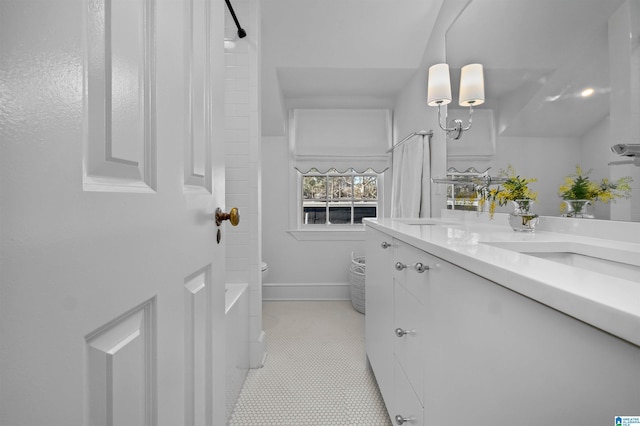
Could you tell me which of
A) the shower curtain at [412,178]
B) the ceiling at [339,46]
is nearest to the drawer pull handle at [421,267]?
the shower curtain at [412,178]

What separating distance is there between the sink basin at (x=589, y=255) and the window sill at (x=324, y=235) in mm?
2472

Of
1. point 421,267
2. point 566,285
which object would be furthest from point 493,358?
point 421,267

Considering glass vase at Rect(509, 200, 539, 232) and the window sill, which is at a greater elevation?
glass vase at Rect(509, 200, 539, 232)

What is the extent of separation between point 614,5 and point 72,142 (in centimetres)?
151

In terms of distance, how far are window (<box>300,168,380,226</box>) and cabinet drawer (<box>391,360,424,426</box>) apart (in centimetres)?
247

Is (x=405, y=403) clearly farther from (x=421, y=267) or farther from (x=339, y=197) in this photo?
(x=339, y=197)

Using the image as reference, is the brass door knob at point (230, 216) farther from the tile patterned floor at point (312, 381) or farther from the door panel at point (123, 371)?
the tile patterned floor at point (312, 381)

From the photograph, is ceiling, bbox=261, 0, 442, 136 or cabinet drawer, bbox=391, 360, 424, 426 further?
ceiling, bbox=261, 0, 442, 136

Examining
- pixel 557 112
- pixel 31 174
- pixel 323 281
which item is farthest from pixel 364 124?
pixel 31 174

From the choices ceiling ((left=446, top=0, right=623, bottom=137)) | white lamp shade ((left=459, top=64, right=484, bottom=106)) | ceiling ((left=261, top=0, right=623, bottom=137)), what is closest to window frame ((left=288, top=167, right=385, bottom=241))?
ceiling ((left=261, top=0, right=623, bottom=137))

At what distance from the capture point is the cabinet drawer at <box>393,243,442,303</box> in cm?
87

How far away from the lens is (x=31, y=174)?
0.32 metres

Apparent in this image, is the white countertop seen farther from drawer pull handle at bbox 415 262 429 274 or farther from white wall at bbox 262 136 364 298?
white wall at bbox 262 136 364 298

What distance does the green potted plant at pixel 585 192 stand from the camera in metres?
0.98
